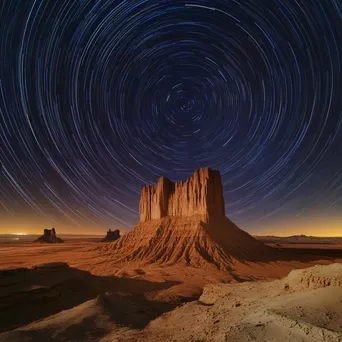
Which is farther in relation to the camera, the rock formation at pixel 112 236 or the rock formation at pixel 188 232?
the rock formation at pixel 112 236

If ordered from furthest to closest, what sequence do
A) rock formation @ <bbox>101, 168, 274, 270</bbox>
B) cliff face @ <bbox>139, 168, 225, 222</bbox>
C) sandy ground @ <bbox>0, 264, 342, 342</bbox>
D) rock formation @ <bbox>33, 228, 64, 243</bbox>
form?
rock formation @ <bbox>33, 228, 64, 243</bbox> < cliff face @ <bbox>139, 168, 225, 222</bbox> < rock formation @ <bbox>101, 168, 274, 270</bbox> < sandy ground @ <bbox>0, 264, 342, 342</bbox>

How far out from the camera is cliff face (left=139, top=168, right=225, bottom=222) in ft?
175

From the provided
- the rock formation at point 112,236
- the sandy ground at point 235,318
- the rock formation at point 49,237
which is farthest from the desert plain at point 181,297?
the rock formation at point 49,237

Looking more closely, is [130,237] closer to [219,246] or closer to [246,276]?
[219,246]

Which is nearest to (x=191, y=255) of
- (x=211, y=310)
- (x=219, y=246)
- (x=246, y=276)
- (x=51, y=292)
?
(x=219, y=246)

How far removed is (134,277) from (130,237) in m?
28.1

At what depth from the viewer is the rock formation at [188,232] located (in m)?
41.5

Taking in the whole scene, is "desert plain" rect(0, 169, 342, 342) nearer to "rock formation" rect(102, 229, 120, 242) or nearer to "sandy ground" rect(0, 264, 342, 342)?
"sandy ground" rect(0, 264, 342, 342)

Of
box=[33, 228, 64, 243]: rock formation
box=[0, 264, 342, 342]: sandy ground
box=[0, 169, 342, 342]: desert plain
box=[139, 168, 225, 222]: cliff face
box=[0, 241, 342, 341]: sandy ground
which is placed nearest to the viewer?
box=[0, 264, 342, 342]: sandy ground

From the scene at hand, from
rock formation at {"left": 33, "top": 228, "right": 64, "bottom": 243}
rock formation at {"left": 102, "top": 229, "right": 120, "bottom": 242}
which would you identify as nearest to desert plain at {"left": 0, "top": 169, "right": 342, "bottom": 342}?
rock formation at {"left": 102, "top": 229, "right": 120, "bottom": 242}

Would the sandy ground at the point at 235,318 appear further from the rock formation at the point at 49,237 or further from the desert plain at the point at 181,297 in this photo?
the rock formation at the point at 49,237

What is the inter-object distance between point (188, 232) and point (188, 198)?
31.4ft

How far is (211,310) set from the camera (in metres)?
11.0

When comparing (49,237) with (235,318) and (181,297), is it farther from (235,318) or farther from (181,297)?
(235,318)
